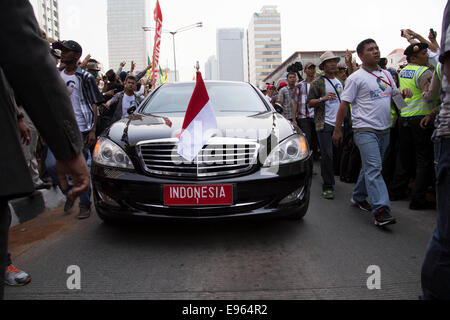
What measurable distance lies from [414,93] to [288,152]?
2357mm

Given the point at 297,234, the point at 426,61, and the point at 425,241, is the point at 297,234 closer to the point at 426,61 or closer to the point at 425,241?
the point at 425,241

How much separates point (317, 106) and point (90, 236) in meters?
3.50

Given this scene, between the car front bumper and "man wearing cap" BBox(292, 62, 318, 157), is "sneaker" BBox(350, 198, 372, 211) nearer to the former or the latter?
→ the car front bumper

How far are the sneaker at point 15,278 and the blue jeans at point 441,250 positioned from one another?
2.42 metres

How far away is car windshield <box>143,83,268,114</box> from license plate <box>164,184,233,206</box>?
1253 millimetres

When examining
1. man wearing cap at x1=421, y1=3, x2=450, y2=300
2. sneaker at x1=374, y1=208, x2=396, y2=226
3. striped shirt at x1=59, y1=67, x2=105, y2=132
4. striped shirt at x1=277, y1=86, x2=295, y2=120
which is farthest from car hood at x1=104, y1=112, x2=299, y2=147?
striped shirt at x1=277, y1=86, x2=295, y2=120

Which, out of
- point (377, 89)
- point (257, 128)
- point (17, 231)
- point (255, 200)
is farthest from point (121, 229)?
point (377, 89)

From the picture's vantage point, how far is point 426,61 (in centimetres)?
449

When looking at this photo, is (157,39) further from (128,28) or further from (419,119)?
(128,28)

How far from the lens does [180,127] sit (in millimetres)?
3123

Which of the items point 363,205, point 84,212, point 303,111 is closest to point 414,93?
point 363,205

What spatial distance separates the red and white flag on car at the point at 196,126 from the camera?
283 cm

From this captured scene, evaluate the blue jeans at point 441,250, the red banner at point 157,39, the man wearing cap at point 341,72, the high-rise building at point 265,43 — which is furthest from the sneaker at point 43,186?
the high-rise building at point 265,43

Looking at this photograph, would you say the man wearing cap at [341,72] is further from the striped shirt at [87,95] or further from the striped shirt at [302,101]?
the striped shirt at [87,95]
